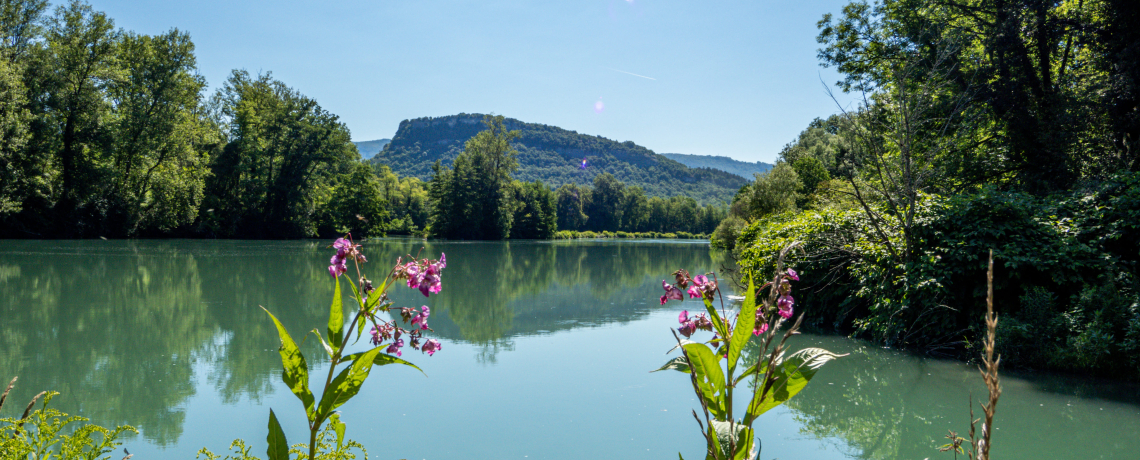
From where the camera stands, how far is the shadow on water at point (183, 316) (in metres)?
5.54

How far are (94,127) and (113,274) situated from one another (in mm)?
20867

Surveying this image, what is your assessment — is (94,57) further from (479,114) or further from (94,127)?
(479,114)

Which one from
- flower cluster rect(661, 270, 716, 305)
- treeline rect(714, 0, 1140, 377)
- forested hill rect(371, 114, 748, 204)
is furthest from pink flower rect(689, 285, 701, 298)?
forested hill rect(371, 114, 748, 204)

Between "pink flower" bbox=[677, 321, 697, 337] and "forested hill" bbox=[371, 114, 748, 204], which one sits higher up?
"forested hill" bbox=[371, 114, 748, 204]

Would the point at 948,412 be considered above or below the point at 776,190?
below

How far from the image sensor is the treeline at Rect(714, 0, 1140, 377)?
6.61 meters

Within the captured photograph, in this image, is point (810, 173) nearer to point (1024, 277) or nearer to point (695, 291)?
point (1024, 277)

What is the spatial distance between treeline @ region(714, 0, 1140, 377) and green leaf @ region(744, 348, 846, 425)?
502cm

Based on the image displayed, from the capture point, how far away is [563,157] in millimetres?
165750

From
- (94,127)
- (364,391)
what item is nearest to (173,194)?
(94,127)

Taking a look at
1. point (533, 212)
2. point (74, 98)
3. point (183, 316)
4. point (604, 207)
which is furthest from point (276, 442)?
point (604, 207)

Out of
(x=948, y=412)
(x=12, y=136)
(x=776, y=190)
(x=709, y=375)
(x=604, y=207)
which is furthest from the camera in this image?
(x=604, y=207)

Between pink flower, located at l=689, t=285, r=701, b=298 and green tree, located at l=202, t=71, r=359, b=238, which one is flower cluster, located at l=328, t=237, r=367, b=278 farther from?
green tree, located at l=202, t=71, r=359, b=238

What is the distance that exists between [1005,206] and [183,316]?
1205cm
